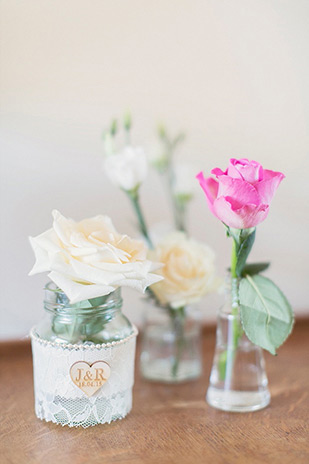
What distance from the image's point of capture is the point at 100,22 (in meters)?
1.09

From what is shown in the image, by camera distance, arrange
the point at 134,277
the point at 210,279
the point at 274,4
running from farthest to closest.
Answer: the point at 274,4 < the point at 210,279 < the point at 134,277

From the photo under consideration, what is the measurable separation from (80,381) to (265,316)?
0.27m

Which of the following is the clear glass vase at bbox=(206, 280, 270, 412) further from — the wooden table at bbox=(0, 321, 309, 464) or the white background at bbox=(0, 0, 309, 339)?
the white background at bbox=(0, 0, 309, 339)

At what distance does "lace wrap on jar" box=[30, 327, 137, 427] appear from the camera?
79 centimetres

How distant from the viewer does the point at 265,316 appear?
2.69ft

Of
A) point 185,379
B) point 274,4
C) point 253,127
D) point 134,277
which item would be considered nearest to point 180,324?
point 185,379

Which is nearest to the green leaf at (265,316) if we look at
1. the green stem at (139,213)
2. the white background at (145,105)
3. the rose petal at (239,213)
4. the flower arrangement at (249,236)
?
the flower arrangement at (249,236)

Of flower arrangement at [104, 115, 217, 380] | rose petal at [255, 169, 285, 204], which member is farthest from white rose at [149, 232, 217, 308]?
rose petal at [255, 169, 285, 204]

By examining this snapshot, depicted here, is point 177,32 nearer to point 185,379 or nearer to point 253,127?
point 253,127

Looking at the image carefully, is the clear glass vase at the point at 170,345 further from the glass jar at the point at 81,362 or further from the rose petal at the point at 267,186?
the rose petal at the point at 267,186

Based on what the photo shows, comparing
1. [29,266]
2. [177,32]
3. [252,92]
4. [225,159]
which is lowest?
[29,266]

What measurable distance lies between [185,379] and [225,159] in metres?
0.45

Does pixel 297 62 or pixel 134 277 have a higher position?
pixel 297 62

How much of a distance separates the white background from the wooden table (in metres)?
0.25
